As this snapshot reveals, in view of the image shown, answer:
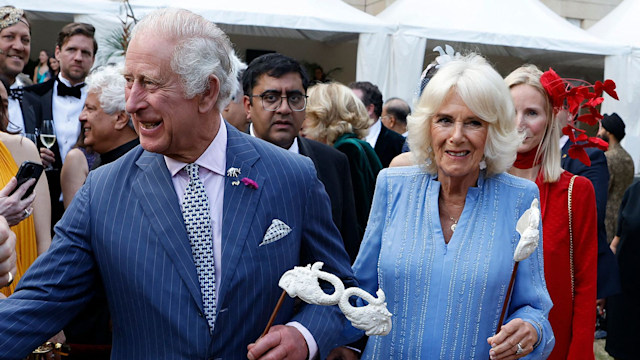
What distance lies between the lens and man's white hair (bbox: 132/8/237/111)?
2.28 metres

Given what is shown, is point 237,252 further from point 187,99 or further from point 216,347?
point 187,99

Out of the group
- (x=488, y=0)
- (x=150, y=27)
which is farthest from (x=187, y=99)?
(x=488, y=0)

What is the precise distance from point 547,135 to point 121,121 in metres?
2.37

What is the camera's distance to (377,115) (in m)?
7.40

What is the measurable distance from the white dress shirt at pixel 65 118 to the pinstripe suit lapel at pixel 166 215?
3007mm

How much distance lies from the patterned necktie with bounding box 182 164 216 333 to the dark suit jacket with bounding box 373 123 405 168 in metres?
4.62

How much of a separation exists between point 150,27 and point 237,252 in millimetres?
744

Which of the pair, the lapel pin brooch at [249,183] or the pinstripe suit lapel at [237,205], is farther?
the lapel pin brooch at [249,183]

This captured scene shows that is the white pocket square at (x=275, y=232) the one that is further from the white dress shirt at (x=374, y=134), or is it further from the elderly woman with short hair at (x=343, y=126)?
the white dress shirt at (x=374, y=134)

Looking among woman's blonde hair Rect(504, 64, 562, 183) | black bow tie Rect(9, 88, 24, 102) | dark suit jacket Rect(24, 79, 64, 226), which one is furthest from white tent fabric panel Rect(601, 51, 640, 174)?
black bow tie Rect(9, 88, 24, 102)

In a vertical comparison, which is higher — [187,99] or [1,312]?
[187,99]

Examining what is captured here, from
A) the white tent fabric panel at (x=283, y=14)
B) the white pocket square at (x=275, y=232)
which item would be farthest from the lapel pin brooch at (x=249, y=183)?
the white tent fabric panel at (x=283, y=14)

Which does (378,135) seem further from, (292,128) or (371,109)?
(292,128)

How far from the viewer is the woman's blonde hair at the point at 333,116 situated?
546 centimetres
